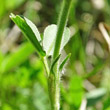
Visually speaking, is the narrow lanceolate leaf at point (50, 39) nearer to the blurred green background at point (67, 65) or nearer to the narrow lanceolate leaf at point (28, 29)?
the narrow lanceolate leaf at point (28, 29)

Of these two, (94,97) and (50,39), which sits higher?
(50,39)

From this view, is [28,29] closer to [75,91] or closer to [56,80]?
[56,80]

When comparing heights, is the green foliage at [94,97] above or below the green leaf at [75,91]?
below

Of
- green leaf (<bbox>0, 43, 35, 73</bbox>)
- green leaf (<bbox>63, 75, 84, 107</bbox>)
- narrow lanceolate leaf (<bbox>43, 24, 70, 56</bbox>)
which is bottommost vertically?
green leaf (<bbox>63, 75, 84, 107</bbox>)

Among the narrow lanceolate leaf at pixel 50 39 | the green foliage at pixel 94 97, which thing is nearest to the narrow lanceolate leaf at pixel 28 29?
the narrow lanceolate leaf at pixel 50 39

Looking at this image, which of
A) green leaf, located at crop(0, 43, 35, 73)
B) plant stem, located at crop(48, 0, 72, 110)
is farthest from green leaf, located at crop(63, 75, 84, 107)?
plant stem, located at crop(48, 0, 72, 110)

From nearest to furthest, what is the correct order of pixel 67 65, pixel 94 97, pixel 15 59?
pixel 94 97 < pixel 15 59 < pixel 67 65

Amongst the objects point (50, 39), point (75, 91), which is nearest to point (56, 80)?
point (50, 39)

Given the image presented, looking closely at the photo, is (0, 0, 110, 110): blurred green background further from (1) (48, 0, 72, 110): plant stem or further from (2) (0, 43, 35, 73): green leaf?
(1) (48, 0, 72, 110): plant stem

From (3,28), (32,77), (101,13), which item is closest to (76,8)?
(101,13)
